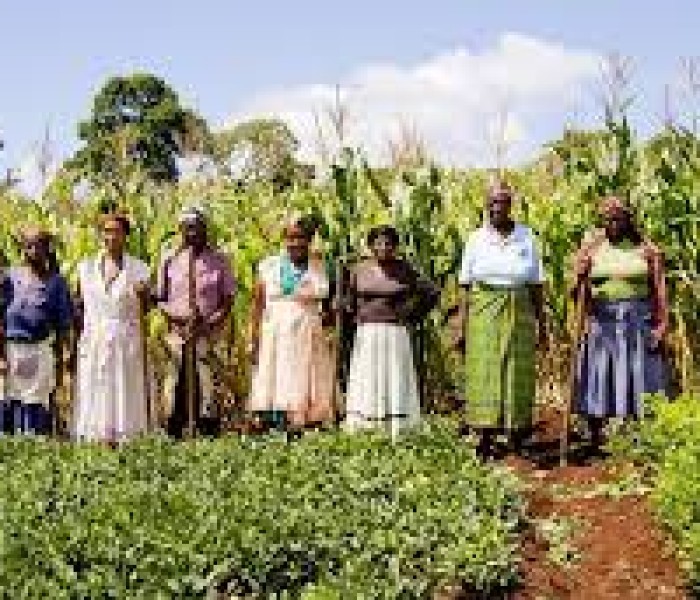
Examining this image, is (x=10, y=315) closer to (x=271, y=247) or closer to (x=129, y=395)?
(x=129, y=395)

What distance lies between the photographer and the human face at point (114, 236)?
9805 millimetres

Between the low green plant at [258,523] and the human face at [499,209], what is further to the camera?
the human face at [499,209]

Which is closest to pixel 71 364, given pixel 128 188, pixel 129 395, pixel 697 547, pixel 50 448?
pixel 129 395

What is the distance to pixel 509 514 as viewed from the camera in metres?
8.00

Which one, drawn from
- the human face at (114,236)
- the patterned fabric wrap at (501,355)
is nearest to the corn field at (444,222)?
the patterned fabric wrap at (501,355)

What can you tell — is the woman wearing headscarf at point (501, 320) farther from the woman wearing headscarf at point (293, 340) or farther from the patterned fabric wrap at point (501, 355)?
the woman wearing headscarf at point (293, 340)

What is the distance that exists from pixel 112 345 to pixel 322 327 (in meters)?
1.24

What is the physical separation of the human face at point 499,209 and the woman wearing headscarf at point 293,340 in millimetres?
1080

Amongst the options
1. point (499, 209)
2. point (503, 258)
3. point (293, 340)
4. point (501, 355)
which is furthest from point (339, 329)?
point (499, 209)

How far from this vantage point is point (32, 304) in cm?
991

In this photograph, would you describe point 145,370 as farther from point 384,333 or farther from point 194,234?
point 384,333

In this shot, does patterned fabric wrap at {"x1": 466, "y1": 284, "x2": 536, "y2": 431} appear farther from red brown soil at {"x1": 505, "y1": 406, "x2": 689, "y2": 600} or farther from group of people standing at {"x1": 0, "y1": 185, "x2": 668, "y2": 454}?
red brown soil at {"x1": 505, "y1": 406, "x2": 689, "y2": 600}

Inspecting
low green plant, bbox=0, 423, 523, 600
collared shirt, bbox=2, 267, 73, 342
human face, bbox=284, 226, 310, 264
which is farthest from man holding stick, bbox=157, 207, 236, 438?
low green plant, bbox=0, 423, 523, 600

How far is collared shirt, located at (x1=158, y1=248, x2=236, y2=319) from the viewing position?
10039 mm
